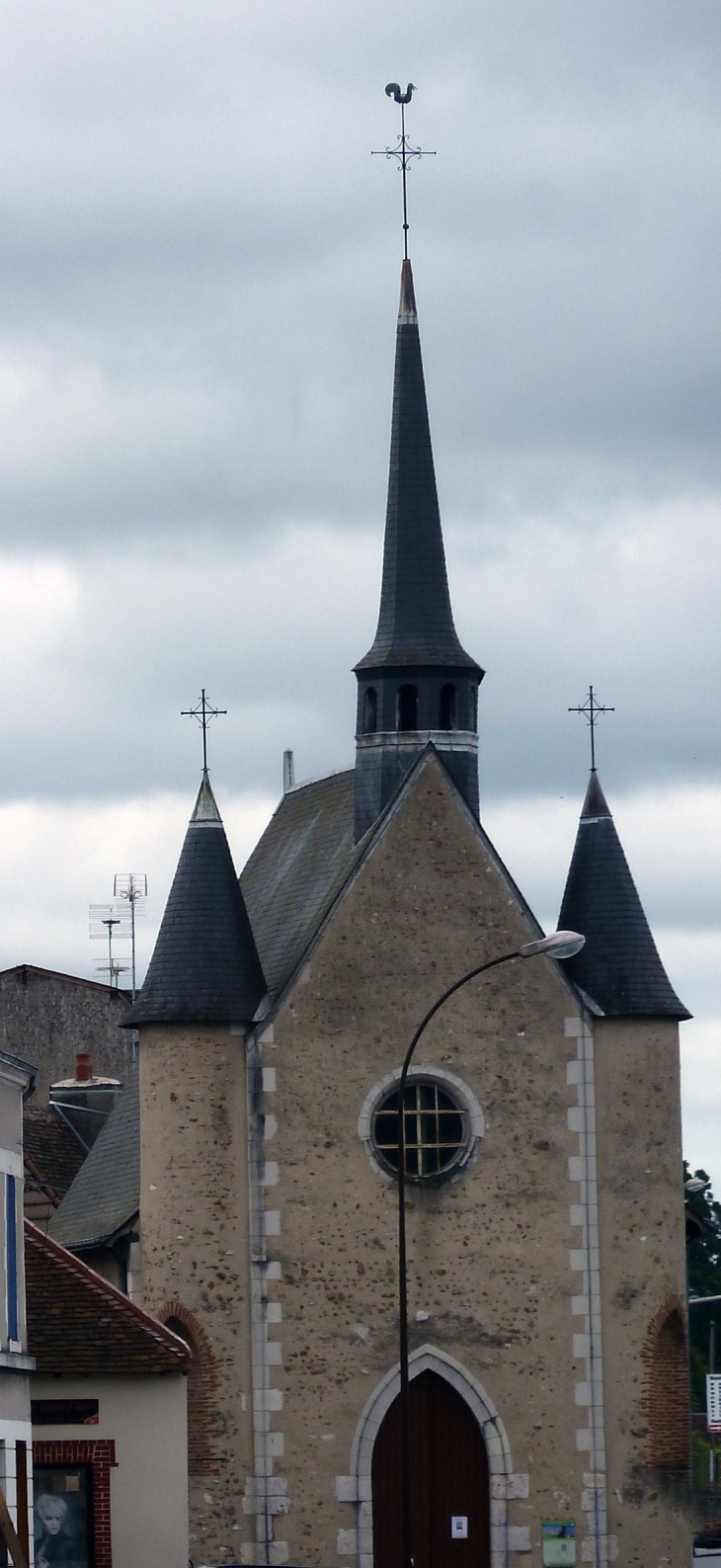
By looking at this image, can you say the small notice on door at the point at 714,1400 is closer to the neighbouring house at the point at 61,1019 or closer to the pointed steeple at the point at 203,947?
Answer: the neighbouring house at the point at 61,1019

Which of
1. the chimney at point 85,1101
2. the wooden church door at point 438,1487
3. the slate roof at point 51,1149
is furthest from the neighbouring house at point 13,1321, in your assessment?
the chimney at point 85,1101

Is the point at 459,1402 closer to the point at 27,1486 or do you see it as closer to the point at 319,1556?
the point at 319,1556

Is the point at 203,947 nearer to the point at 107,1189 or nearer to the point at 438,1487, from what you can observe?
the point at 107,1189

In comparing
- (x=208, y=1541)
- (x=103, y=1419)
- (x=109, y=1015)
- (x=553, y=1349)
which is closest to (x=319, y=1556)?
(x=208, y=1541)

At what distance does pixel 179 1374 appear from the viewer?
3641 cm

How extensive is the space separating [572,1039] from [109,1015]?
83.9 feet

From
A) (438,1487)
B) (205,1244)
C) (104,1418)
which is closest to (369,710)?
(205,1244)

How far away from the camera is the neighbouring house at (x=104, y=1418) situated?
35.2 metres

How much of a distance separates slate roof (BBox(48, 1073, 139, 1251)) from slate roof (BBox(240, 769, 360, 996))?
368 centimetres

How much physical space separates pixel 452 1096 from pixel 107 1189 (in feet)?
22.1

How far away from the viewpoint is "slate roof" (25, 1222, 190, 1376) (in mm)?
36031

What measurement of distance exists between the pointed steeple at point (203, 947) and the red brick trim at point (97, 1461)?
8.19 meters

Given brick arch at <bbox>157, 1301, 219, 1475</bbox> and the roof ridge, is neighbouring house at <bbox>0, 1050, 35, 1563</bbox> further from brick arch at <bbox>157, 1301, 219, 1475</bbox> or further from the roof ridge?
brick arch at <bbox>157, 1301, 219, 1475</bbox>

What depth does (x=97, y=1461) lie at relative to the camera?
3569cm
